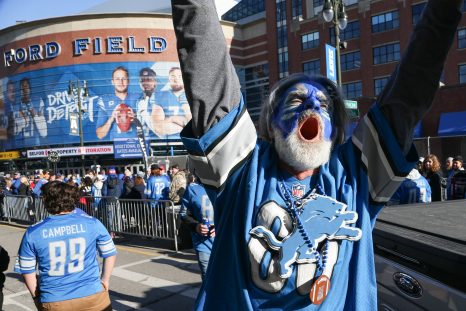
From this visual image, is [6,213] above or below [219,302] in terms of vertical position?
below

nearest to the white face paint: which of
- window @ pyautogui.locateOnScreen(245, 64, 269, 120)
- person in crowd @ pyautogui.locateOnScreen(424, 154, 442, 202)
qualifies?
person in crowd @ pyautogui.locateOnScreen(424, 154, 442, 202)

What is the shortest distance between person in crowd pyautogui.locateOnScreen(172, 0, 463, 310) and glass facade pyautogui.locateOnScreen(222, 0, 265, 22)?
64.5 m

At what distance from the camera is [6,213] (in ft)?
45.5

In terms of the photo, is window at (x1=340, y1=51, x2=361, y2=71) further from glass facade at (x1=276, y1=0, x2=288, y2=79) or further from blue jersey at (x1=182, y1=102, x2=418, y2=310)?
blue jersey at (x1=182, y1=102, x2=418, y2=310)

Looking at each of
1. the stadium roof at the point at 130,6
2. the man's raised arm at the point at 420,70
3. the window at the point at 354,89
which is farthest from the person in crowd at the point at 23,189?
the stadium roof at the point at 130,6

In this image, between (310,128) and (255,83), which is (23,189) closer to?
(310,128)

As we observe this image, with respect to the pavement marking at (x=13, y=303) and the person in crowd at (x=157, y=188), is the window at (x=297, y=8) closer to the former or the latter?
the person in crowd at (x=157, y=188)

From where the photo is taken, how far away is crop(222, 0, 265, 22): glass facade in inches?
2470

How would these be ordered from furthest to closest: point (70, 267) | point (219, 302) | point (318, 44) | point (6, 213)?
point (318, 44)
point (6, 213)
point (70, 267)
point (219, 302)

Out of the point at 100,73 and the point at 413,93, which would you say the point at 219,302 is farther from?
the point at 100,73

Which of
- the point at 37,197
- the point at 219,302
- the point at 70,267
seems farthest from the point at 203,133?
the point at 37,197

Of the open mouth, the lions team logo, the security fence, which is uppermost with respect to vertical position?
the open mouth

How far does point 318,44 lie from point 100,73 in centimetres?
2499

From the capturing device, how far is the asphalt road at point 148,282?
17.6 ft
